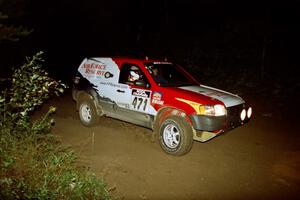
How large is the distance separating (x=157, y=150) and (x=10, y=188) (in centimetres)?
325

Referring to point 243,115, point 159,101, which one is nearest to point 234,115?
point 243,115

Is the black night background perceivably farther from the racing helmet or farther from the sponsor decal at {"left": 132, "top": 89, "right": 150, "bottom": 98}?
the sponsor decal at {"left": 132, "top": 89, "right": 150, "bottom": 98}

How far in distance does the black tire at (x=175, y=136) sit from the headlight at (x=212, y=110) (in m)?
0.45

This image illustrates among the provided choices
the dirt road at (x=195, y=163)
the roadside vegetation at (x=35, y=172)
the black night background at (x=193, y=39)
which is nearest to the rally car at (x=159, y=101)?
the dirt road at (x=195, y=163)

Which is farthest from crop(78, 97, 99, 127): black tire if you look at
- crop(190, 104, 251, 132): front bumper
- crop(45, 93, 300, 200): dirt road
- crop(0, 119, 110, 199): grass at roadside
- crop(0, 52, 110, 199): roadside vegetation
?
crop(190, 104, 251, 132): front bumper

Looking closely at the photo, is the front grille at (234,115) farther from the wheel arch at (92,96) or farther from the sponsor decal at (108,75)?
the wheel arch at (92,96)

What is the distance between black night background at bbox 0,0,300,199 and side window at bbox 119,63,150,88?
242 cm

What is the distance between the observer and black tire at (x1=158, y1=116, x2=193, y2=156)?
593cm

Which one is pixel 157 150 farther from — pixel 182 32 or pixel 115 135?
pixel 182 32

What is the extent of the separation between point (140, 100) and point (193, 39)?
38.2 feet

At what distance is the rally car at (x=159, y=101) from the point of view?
584cm

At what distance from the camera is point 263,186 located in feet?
16.6

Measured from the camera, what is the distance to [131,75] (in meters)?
6.89

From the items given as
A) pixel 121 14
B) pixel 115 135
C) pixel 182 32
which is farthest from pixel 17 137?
Answer: pixel 121 14
